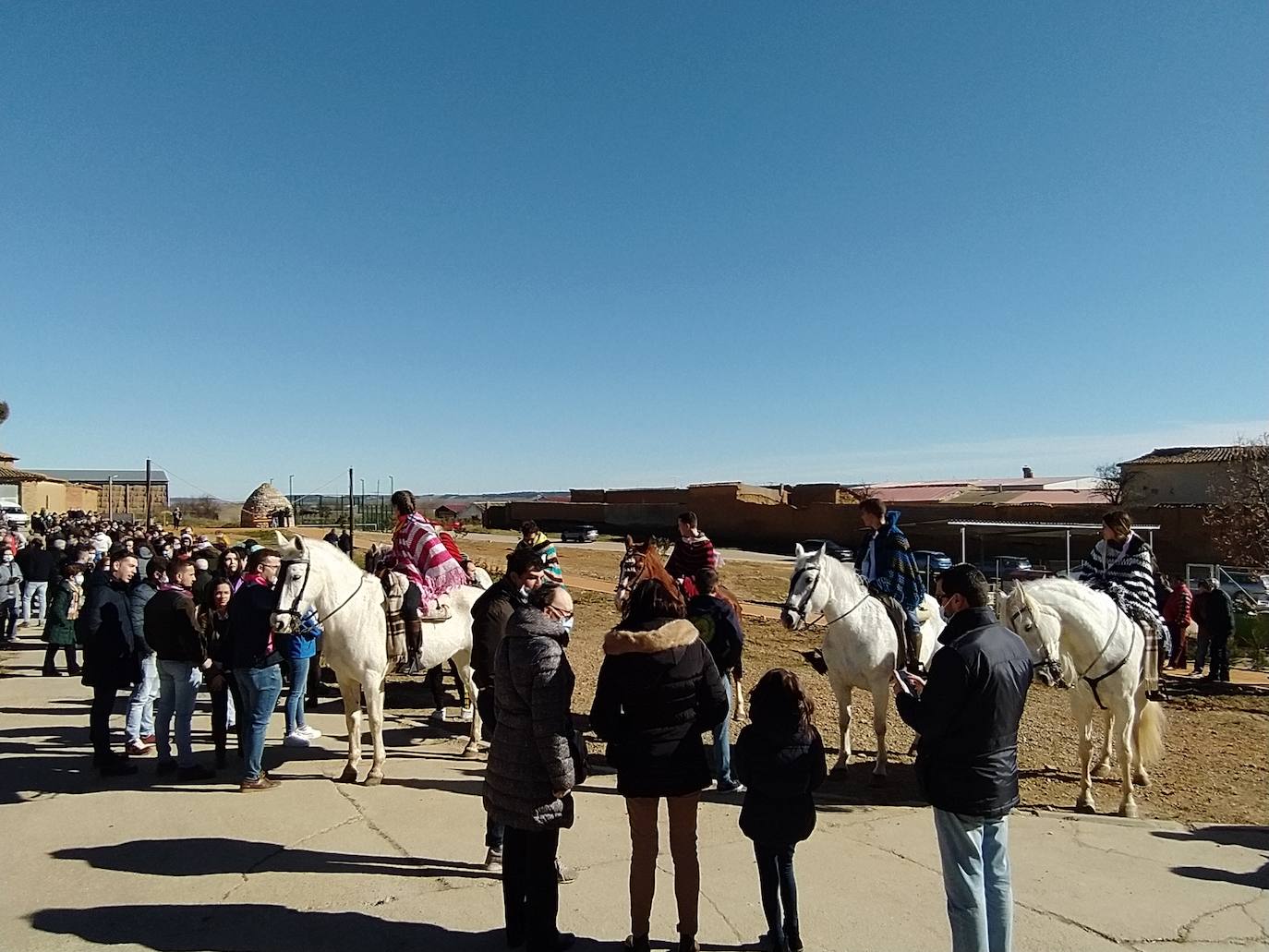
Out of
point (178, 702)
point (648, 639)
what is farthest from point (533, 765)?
point (178, 702)

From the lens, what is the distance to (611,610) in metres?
19.6

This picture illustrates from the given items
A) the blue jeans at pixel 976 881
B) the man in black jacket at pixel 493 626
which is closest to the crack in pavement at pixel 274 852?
the man in black jacket at pixel 493 626

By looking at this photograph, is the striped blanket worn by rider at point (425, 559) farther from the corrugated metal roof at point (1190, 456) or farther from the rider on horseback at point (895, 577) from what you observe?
the corrugated metal roof at point (1190, 456)

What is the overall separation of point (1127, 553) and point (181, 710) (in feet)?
28.7

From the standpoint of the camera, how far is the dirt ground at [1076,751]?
6461 mm

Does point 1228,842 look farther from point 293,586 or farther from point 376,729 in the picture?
point 293,586

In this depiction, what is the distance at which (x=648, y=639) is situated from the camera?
3.48m

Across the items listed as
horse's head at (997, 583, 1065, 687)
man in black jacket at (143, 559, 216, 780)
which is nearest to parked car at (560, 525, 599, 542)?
man in black jacket at (143, 559, 216, 780)

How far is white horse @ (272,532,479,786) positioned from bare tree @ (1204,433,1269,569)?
1002 inches

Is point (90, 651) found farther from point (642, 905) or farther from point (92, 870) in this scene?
point (642, 905)

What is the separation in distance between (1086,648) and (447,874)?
17.3ft

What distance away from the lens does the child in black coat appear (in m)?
3.55

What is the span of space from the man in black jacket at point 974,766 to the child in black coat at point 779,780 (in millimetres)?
528

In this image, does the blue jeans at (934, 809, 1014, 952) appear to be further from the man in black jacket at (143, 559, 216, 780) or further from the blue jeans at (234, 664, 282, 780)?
the man in black jacket at (143, 559, 216, 780)
